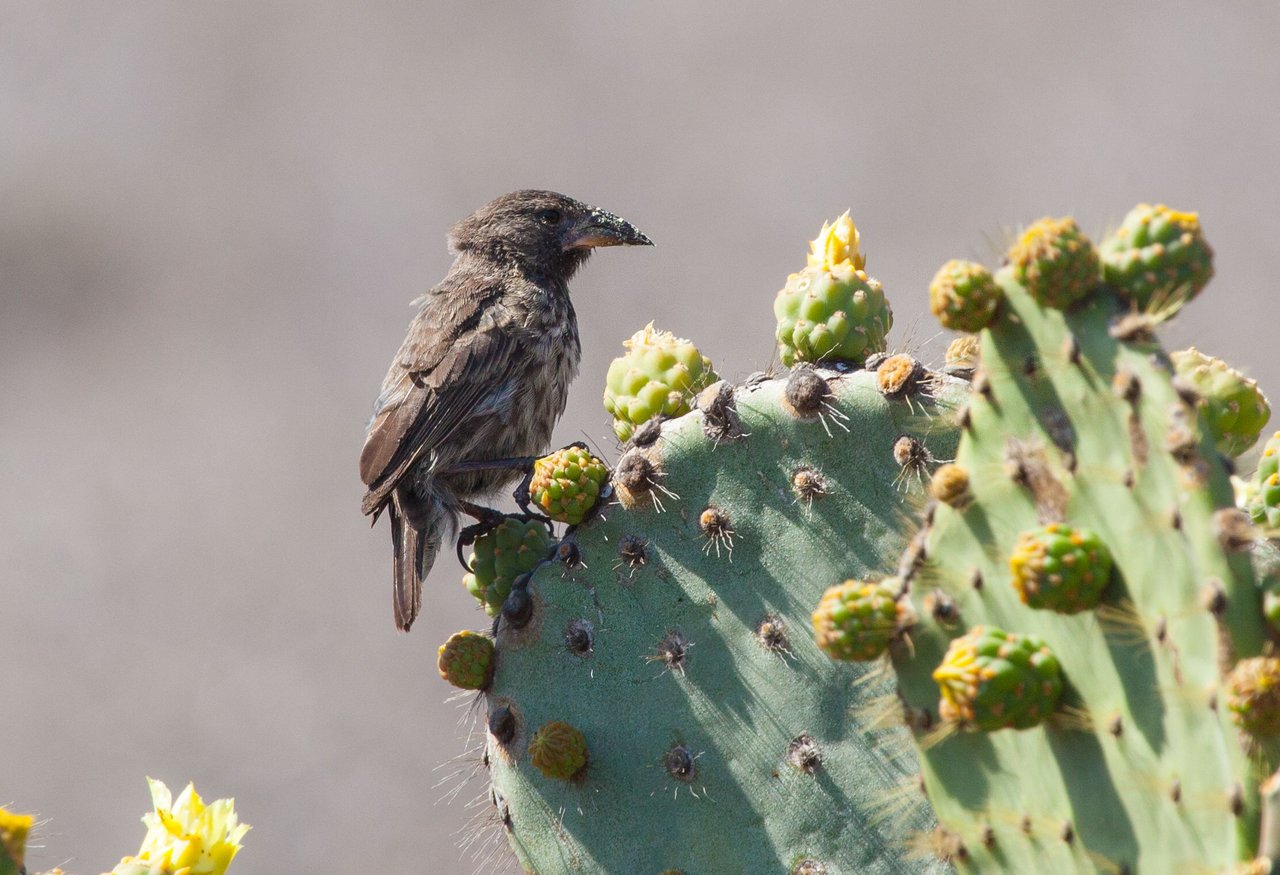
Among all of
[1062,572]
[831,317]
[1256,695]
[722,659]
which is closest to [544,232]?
[831,317]

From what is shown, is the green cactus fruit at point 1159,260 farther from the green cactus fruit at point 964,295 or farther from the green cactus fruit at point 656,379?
the green cactus fruit at point 656,379

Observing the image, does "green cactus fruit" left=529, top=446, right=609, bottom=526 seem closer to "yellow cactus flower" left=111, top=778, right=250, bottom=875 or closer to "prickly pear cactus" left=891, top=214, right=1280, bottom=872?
"yellow cactus flower" left=111, top=778, right=250, bottom=875

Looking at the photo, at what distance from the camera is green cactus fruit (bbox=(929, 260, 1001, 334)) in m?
1.67

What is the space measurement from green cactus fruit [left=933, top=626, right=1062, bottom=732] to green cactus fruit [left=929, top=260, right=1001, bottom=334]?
0.37 metres

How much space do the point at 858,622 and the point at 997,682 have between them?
0.62ft

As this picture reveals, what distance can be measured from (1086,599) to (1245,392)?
1.18 metres

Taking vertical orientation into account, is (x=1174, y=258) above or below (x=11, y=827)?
below

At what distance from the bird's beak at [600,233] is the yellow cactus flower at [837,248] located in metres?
1.75

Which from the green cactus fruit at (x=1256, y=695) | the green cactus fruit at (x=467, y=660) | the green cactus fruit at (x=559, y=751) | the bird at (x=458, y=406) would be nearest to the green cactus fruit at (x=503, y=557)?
the green cactus fruit at (x=467, y=660)

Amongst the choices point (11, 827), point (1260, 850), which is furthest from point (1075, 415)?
point (11, 827)

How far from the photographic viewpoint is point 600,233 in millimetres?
4641

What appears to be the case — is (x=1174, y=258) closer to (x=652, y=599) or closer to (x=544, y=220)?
(x=652, y=599)

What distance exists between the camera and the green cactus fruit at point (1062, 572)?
1.52 m

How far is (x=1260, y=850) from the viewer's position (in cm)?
135
